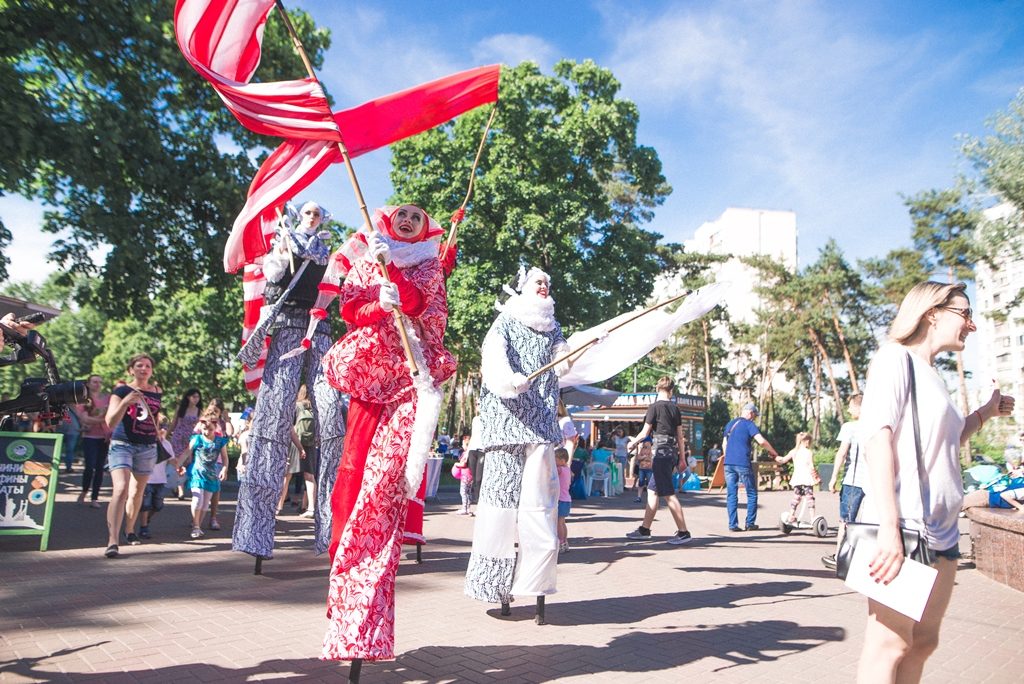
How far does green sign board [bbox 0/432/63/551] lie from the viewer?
6730mm

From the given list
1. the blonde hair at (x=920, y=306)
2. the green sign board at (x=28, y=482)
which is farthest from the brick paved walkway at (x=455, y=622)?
the blonde hair at (x=920, y=306)

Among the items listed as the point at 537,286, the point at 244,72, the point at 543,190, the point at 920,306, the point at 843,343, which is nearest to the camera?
the point at 920,306

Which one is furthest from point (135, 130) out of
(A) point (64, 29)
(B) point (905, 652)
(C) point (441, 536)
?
(B) point (905, 652)

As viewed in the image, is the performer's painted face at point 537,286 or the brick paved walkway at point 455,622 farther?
the performer's painted face at point 537,286

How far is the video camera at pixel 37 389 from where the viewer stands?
122 inches

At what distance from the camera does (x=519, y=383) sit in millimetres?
4570

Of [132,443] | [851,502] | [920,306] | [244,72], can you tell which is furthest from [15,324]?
[132,443]

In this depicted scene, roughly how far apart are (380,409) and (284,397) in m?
2.46

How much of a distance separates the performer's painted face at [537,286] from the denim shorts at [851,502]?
8.98 feet

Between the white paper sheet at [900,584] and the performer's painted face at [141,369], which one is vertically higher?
the performer's painted face at [141,369]

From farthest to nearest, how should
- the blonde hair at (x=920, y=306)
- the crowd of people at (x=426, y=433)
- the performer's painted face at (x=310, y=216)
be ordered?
the performer's painted face at (x=310, y=216) < the blonde hair at (x=920, y=306) < the crowd of people at (x=426, y=433)

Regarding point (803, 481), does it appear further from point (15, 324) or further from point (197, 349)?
point (197, 349)

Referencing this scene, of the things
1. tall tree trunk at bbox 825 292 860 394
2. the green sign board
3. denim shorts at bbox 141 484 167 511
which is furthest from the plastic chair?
tall tree trunk at bbox 825 292 860 394

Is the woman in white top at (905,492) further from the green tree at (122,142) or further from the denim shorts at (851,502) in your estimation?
the green tree at (122,142)
